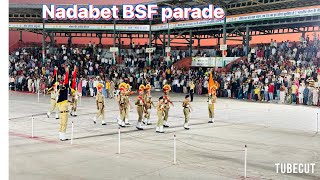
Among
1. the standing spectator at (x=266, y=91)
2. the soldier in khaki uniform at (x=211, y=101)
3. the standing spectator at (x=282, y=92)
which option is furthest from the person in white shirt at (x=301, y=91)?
the soldier in khaki uniform at (x=211, y=101)

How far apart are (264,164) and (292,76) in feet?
64.4

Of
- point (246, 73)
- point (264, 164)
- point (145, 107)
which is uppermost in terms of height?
point (246, 73)

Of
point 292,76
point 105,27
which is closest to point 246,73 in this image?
point 292,76

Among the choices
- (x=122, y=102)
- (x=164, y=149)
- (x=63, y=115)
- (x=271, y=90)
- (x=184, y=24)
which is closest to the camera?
(x=164, y=149)

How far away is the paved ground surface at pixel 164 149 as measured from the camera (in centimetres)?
905

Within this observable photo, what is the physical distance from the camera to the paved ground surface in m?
9.05

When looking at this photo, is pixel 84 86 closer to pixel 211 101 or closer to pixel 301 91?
pixel 301 91

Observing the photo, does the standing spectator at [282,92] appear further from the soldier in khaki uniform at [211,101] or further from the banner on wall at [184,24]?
the soldier in khaki uniform at [211,101]

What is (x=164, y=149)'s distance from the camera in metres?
11.7

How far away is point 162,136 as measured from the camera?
14.1 m

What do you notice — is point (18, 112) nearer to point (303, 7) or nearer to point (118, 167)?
point (118, 167)

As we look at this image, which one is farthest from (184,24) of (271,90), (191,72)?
(271,90)

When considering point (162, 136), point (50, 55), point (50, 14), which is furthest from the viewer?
point (50, 55)

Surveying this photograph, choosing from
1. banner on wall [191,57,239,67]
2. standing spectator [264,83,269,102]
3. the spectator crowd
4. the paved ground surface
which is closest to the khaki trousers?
the paved ground surface
